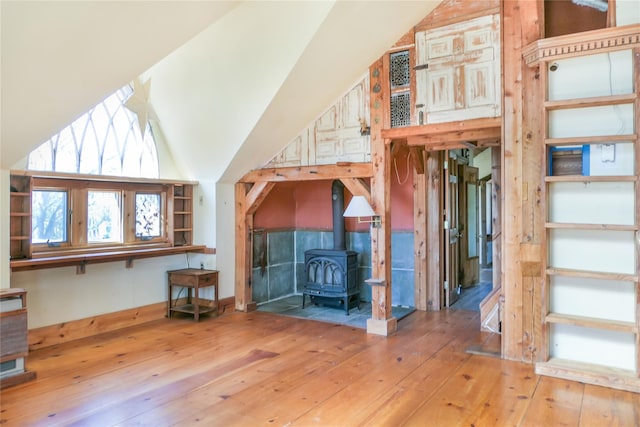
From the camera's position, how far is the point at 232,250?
229 inches

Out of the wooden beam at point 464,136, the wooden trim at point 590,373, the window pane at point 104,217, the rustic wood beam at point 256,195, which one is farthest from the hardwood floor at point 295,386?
the wooden beam at point 464,136

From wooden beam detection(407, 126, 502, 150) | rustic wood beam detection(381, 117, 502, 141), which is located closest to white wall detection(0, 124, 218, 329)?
rustic wood beam detection(381, 117, 502, 141)

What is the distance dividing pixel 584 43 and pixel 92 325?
539 centimetres

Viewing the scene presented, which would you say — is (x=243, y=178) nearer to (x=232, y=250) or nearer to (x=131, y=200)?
(x=232, y=250)

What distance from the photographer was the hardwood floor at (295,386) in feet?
9.11

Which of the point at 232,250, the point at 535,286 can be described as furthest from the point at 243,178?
the point at 535,286

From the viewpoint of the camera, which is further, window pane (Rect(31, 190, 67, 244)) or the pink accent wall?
the pink accent wall

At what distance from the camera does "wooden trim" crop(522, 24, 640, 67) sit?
10.6 ft

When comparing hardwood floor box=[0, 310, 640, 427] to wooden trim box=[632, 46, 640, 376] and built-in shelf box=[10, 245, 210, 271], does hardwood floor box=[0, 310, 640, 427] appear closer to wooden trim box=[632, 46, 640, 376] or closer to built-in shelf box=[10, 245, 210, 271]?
wooden trim box=[632, 46, 640, 376]

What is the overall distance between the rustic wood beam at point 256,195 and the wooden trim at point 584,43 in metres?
3.37

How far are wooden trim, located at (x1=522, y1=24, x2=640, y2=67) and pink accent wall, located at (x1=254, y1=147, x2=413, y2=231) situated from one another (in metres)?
2.44

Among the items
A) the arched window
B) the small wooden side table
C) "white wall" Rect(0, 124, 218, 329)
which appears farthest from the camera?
the small wooden side table

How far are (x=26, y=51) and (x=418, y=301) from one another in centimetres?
501

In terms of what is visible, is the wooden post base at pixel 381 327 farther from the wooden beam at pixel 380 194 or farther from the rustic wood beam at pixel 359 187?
the rustic wood beam at pixel 359 187
